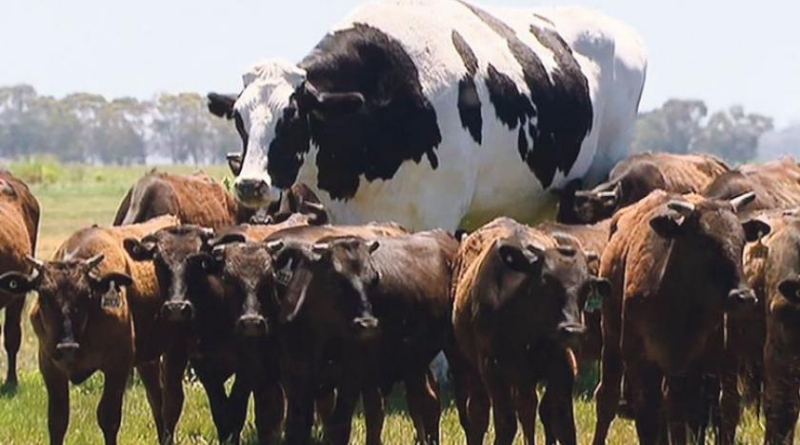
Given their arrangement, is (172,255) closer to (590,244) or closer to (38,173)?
(590,244)

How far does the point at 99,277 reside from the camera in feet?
34.0

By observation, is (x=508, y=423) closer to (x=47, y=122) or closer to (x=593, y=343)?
(x=593, y=343)

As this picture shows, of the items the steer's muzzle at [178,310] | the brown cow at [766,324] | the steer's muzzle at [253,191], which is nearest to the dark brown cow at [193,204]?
the steer's muzzle at [253,191]

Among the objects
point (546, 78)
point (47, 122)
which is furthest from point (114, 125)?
point (546, 78)

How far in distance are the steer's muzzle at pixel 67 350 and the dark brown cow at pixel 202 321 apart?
79cm

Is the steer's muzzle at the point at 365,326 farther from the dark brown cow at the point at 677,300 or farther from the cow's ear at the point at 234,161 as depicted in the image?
the cow's ear at the point at 234,161

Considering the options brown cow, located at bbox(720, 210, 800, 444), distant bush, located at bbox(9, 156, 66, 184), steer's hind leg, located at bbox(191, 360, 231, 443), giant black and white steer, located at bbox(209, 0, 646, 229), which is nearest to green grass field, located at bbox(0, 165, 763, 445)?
steer's hind leg, located at bbox(191, 360, 231, 443)

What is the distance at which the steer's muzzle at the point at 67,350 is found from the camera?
997 centimetres

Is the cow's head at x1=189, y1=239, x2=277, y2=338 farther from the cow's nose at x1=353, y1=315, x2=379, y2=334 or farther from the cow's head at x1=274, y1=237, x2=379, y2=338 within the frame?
the cow's nose at x1=353, y1=315, x2=379, y2=334

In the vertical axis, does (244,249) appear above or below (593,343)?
above

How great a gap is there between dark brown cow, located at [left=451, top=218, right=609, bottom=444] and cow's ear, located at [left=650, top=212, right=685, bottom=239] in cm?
48

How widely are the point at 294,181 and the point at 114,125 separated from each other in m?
162

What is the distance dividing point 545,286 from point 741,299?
3.93ft

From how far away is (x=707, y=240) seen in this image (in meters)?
9.52
